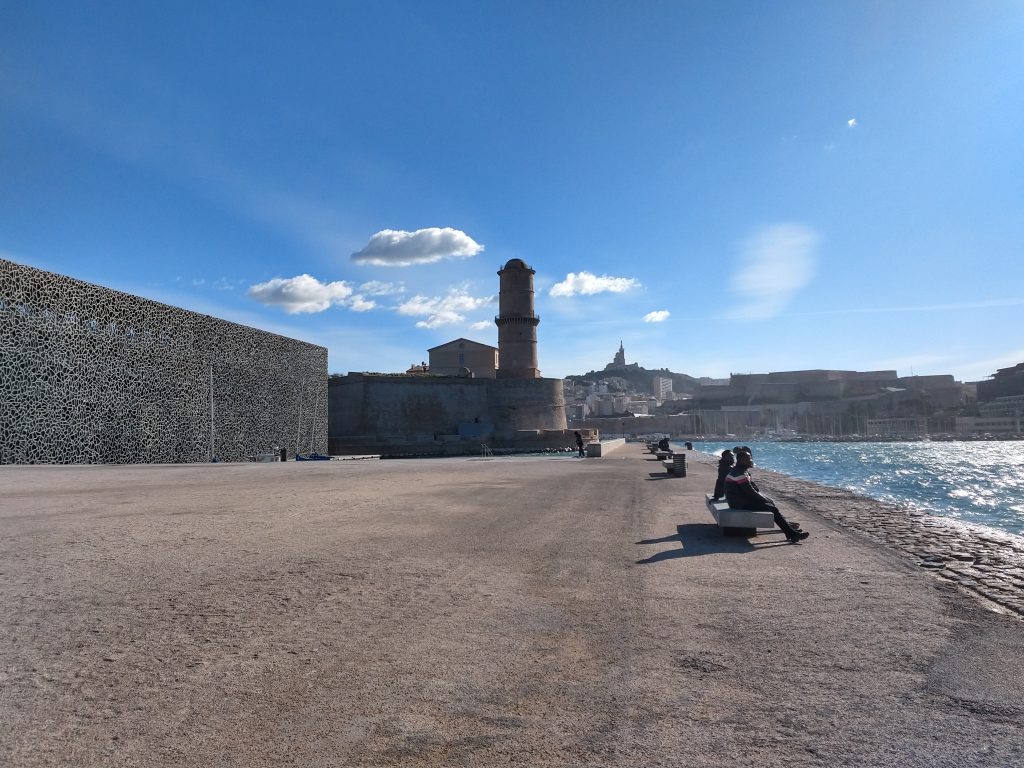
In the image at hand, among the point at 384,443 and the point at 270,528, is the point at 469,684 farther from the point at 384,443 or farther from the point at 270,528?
the point at 384,443

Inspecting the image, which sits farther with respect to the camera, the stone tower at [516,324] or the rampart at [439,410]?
the stone tower at [516,324]

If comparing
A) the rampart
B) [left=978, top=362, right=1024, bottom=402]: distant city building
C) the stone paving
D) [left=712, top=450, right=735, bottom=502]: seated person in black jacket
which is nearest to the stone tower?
the rampart

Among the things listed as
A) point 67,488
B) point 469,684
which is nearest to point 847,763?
point 469,684

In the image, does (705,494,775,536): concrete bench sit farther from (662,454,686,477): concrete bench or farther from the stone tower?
the stone tower

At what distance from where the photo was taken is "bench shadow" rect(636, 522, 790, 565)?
6.64 metres

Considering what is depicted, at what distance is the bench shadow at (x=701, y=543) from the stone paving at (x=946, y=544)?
1567 millimetres

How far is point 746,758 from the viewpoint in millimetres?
2543

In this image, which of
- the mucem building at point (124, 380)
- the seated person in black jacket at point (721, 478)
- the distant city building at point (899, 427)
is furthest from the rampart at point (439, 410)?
the distant city building at point (899, 427)

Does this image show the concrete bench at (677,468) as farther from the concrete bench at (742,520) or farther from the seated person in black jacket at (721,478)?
the concrete bench at (742,520)

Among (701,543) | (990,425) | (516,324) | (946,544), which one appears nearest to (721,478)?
(701,543)

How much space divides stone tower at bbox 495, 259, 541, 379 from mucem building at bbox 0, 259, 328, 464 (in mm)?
23740

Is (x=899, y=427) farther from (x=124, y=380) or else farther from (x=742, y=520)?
(x=742, y=520)

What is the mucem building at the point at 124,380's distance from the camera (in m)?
20.0

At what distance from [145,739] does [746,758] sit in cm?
232
